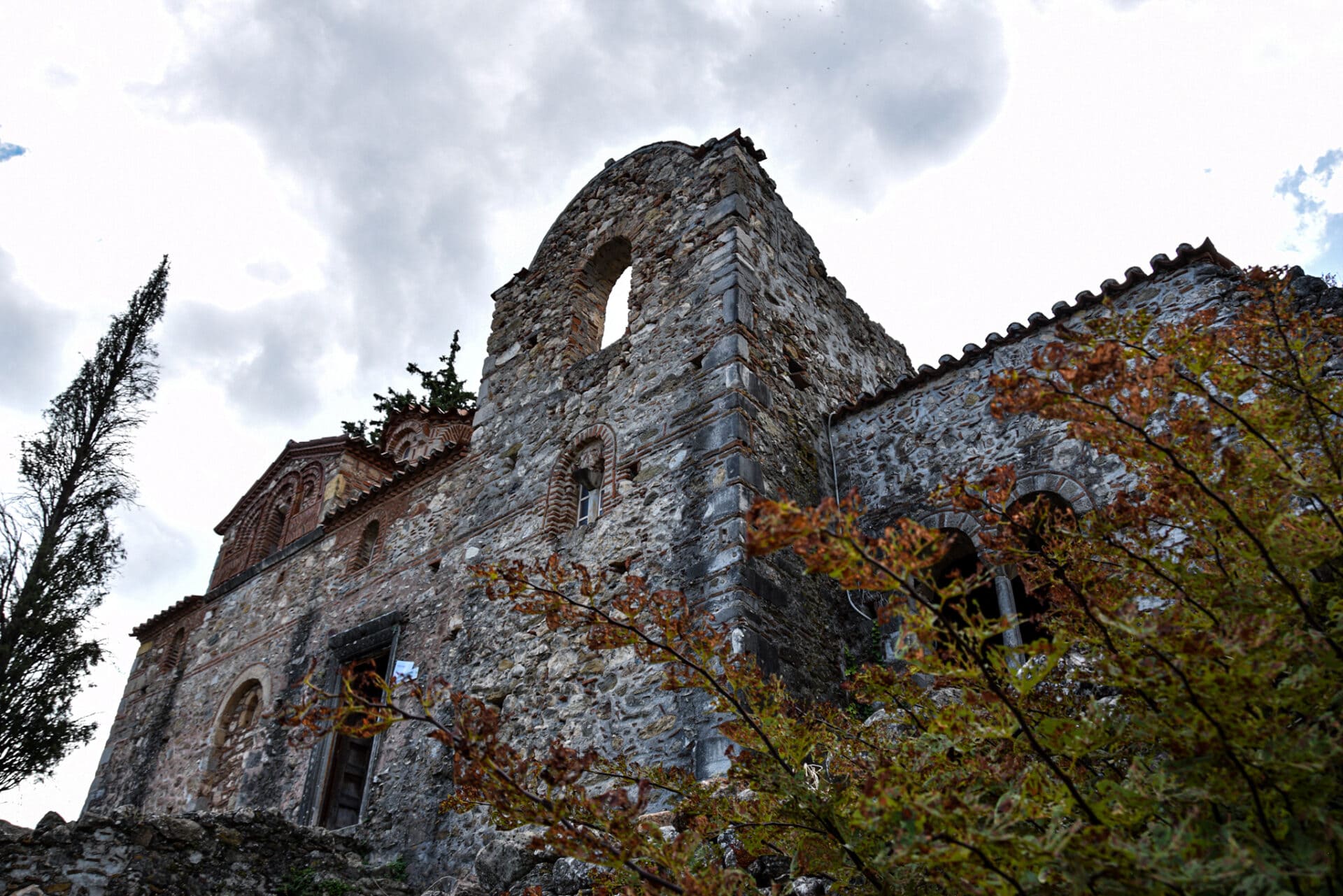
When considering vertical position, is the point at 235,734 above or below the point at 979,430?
below

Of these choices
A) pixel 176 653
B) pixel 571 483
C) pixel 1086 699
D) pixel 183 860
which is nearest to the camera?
pixel 1086 699

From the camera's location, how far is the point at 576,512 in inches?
325

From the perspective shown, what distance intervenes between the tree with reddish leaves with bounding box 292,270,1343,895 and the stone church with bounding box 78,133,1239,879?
3200 mm

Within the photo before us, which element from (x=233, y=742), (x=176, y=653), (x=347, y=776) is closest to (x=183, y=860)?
(x=347, y=776)

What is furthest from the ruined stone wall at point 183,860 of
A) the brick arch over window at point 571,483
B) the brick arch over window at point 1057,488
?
the brick arch over window at point 1057,488

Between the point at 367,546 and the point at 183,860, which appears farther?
the point at 367,546

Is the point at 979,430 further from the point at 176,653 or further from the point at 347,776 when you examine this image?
the point at 176,653

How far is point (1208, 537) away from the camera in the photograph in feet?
7.66

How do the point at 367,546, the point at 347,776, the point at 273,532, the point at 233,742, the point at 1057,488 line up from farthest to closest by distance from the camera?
the point at 273,532 → the point at 367,546 → the point at 233,742 → the point at 347,776 → the point at 1057,488

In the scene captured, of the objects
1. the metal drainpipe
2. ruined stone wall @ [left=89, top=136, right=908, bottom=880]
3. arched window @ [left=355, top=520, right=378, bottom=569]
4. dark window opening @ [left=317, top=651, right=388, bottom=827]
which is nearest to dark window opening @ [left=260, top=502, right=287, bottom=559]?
ruined stone wall @ [left=89, top=136, right=908, bottom=880]

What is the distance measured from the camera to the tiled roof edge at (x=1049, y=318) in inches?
264

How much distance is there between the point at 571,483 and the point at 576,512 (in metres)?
0.36

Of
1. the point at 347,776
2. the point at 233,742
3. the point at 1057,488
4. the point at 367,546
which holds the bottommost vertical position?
the point at 347,776

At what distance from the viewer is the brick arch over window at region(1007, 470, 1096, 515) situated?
6398 mm
